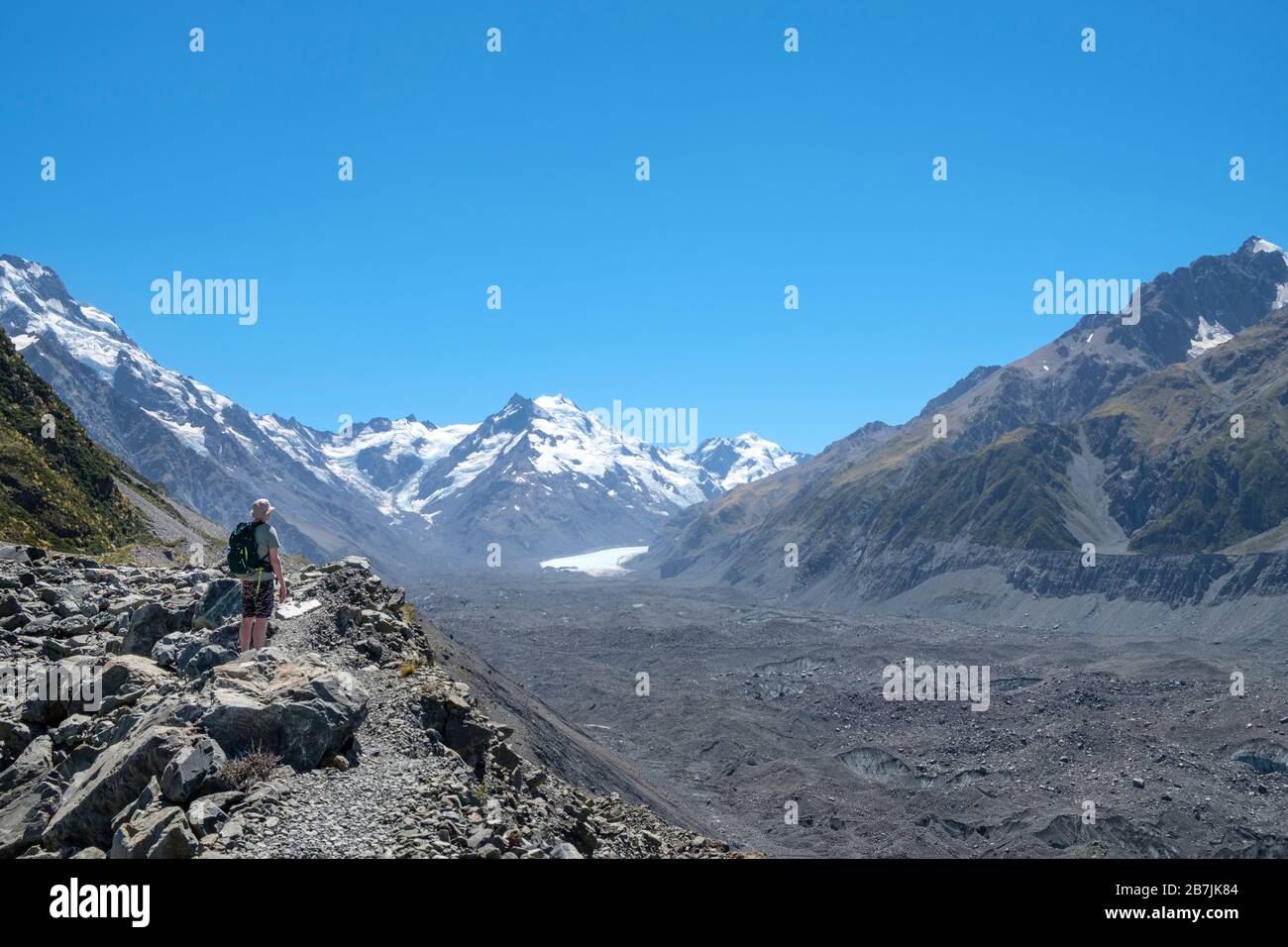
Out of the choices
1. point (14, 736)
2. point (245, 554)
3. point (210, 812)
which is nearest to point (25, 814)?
point (14, 736)

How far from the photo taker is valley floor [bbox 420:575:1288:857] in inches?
2057

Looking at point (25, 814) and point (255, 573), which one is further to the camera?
point (255, 573)

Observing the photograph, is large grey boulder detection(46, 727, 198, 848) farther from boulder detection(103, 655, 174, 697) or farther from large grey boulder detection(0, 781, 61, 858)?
boulder detection(103, 655, 174, 697)

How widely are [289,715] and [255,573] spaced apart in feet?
13.7

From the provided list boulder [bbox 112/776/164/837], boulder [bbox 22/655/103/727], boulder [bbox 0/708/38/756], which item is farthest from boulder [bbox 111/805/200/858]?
boulder [bbox 0/708/38/756]

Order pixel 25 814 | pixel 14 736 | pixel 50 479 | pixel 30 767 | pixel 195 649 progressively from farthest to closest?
pixel 50 479
pixel 195 649
pixel 14 736
pixel 30 767
pixel 25 814

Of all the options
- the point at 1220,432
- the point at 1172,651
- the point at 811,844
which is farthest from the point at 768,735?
the point at 1220,432

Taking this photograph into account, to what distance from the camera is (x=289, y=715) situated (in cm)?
1228

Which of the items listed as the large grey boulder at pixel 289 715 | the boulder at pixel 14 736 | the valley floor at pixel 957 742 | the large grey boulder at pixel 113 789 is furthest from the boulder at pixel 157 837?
the valley floor at pixel 957 742

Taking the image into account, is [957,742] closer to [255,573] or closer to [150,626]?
[150,626]

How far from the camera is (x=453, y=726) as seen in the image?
15.1 m
